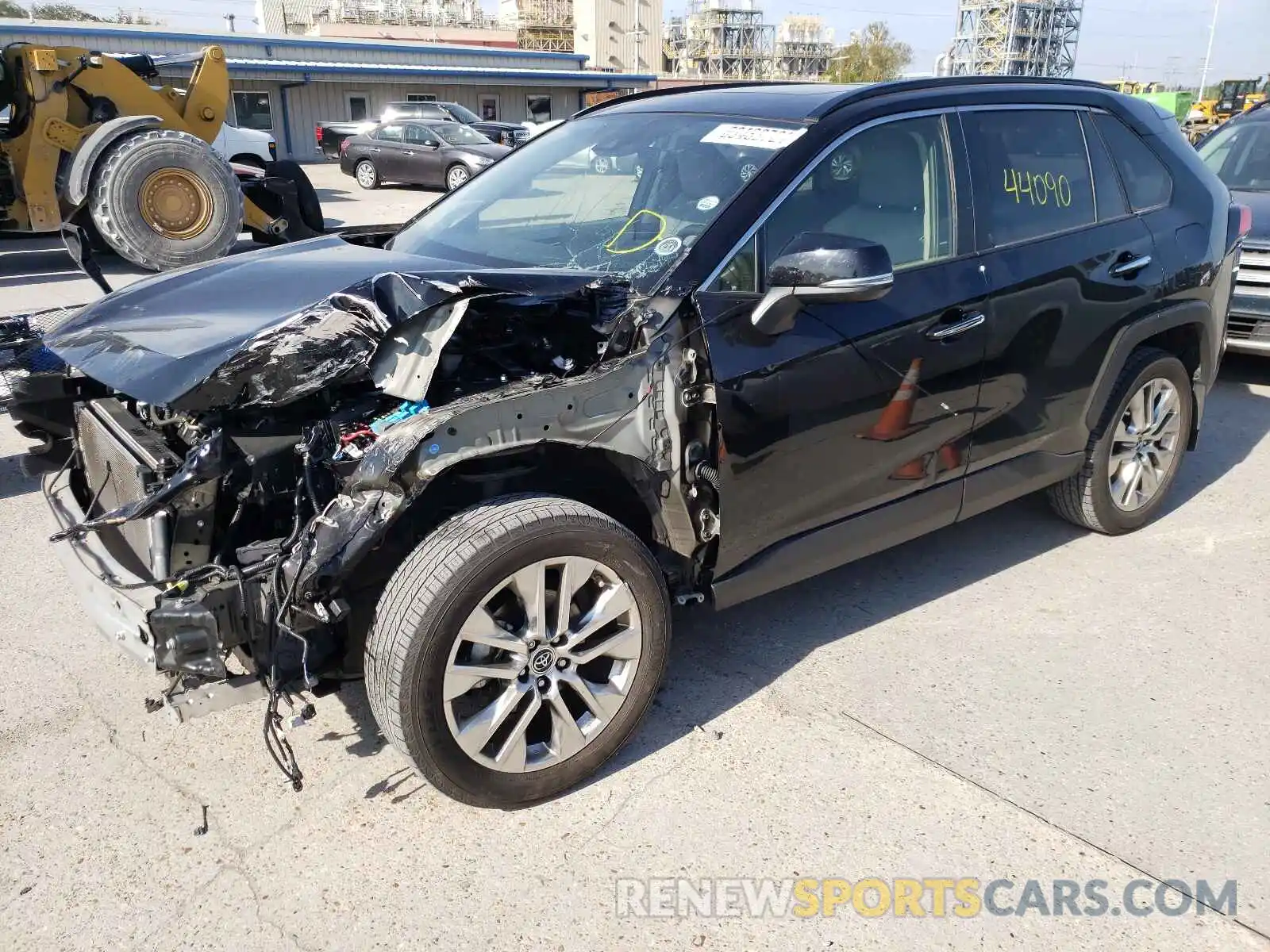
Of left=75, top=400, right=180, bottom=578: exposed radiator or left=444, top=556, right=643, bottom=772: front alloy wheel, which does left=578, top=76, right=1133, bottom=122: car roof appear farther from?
left=75, top=400, right=180, bottom=578: exposed radiator

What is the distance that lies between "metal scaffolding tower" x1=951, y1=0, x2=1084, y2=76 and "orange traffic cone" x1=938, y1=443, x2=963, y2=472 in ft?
307

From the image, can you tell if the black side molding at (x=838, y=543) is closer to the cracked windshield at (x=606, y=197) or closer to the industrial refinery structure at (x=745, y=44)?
the cracked windshield at (x=606, y=197)

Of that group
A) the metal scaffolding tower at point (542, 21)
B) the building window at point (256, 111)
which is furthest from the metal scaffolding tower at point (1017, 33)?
the building window at point (256, 111)

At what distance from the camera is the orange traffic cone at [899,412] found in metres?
3.22

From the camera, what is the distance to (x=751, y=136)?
3.25 meters

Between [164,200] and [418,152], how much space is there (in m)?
12.0

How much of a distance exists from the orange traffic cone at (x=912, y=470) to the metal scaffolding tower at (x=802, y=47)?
94422 millimetres

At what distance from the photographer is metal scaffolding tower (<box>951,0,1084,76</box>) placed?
286ft

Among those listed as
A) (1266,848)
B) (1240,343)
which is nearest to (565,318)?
(1266,848)

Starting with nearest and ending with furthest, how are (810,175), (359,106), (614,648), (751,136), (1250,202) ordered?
(614,648)
(810,175)
(751,136)
(1250,202)
(359,106)

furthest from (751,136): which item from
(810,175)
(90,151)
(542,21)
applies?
(542,21)

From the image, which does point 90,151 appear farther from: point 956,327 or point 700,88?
Answer: point 956,327

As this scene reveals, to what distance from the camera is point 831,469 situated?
124 inches

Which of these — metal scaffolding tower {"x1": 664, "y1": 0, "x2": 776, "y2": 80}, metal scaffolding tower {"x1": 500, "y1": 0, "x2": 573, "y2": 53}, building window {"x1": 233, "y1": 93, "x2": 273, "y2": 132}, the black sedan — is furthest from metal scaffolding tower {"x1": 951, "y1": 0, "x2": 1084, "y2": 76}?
the black sedan
